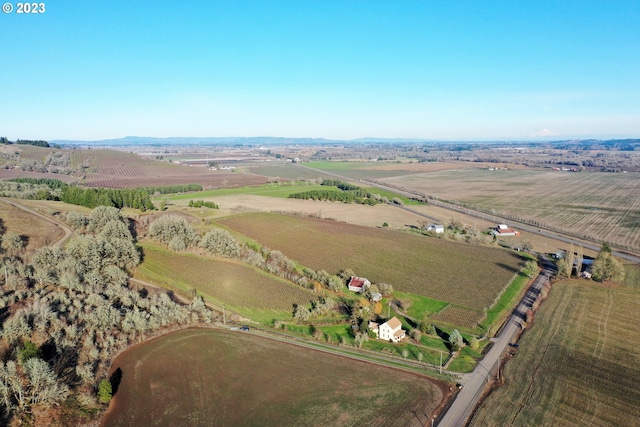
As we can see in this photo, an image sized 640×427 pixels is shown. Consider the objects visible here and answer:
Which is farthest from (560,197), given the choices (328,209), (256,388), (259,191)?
(256,388)

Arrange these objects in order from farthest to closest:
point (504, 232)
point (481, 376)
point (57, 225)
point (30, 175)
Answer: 1. point (30, 175)
2. point (504, 232)
3. point (57, 225)
4. point (481, 376)

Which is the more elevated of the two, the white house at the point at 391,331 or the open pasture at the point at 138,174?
the open pasture at the point at 138,174

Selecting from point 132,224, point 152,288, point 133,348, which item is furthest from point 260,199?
point 133,348

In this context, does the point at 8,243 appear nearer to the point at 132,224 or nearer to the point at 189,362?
the point at 132,224

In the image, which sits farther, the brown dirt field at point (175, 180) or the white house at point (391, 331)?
the brown dirt field at point (175, 180)

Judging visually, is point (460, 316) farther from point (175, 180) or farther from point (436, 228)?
point (175, 180)

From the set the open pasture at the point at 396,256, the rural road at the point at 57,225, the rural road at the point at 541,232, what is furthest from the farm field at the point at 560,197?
the rural road at the point at 57,225

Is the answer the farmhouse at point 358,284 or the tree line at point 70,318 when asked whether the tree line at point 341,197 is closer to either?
the farmhouse at point 358,284
